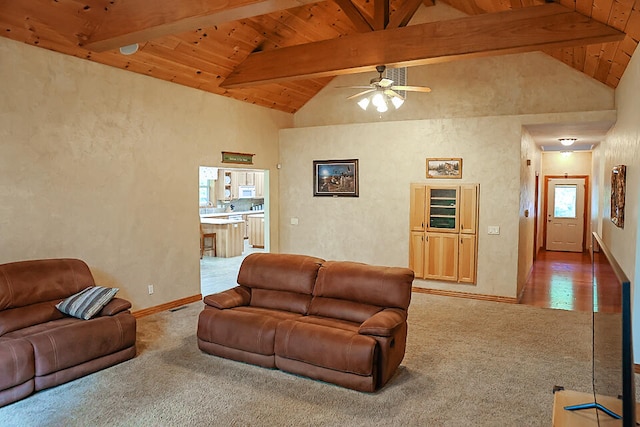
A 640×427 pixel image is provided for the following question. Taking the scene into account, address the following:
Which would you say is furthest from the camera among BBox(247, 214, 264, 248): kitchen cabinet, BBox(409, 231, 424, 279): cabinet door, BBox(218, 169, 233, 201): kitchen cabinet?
BBox(218, 169, 233, 201): kitchen cabinet

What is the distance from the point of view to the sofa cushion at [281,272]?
435 cm

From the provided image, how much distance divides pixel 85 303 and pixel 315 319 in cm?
206

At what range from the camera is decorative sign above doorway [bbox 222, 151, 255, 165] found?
22.3 feet

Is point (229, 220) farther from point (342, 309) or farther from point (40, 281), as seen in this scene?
point (342, 309)

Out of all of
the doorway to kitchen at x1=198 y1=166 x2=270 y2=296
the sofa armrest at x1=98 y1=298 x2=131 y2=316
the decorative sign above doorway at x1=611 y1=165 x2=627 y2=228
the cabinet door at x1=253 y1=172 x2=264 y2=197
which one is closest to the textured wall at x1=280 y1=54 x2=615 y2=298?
the doorway to kitchen at x1=198 y1=166 x2=270 y2=296

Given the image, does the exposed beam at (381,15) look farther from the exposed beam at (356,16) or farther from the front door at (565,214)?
the front door at (565,214)

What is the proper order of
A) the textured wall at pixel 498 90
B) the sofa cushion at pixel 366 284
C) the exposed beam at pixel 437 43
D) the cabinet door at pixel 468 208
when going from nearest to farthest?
the sofa cushion at pixel 366 284, the exposed beam at pixel 437 43, the textured wall at pixel 498 90, the cabinet door at pixel 468 208

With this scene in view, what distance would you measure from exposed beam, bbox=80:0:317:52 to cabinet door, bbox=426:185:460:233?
4.18 metres

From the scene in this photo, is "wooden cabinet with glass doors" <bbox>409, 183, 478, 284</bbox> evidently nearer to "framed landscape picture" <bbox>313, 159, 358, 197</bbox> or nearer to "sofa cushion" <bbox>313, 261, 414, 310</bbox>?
"framed landscape picture" <bbox>313, 159, 358, 197</bbox>

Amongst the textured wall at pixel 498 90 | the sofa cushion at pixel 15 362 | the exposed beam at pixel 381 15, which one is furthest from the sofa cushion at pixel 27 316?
the textured wall at pixel 498 90

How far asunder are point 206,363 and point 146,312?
1.91 m

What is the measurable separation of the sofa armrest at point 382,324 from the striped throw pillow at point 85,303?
→ 2340 mm

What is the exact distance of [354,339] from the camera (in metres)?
3.51

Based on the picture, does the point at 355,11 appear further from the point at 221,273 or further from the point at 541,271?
the point at 541,271
